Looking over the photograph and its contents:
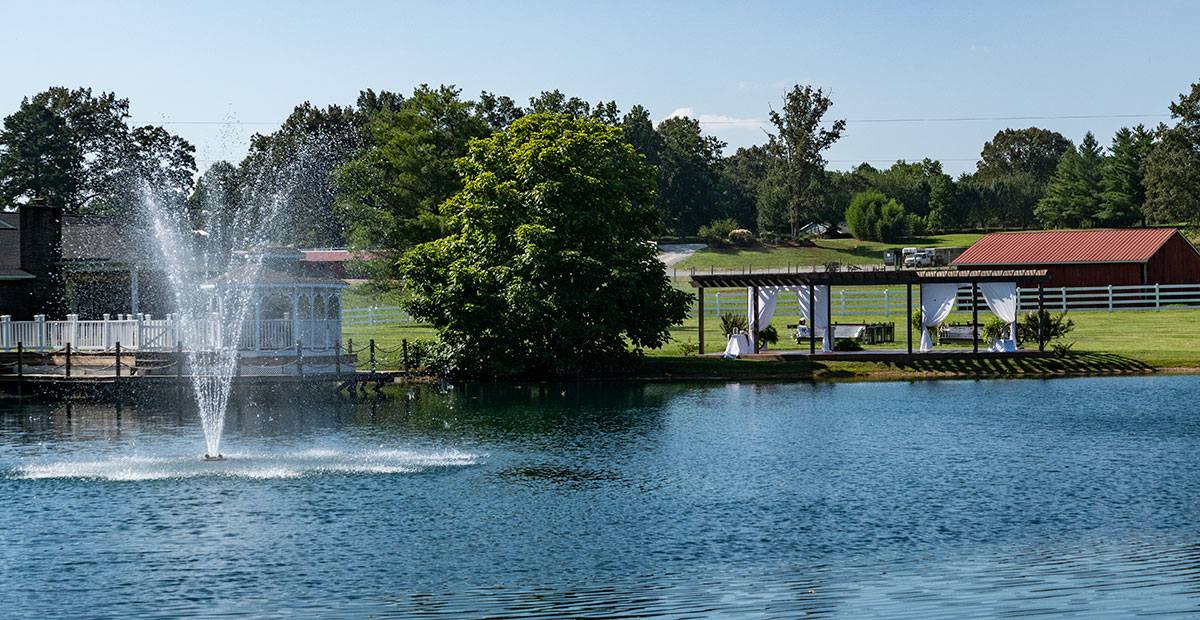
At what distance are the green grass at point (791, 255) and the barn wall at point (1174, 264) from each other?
102 feet

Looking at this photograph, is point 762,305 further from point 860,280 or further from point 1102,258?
point 1102,258

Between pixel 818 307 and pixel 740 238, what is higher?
pixel 740 238

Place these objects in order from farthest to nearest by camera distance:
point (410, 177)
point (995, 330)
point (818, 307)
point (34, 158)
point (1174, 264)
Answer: point (34, 158), point (1174, 264), point (410, 177), point (818, 307), point (995, 330)

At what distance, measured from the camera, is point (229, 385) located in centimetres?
3925

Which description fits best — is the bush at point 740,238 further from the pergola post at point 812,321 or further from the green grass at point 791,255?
the pergola post at point 812,321

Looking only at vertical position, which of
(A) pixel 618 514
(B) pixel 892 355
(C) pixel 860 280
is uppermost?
(C) pixel 860 280

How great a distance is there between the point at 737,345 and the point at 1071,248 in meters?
33.5

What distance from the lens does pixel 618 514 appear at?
2136cm

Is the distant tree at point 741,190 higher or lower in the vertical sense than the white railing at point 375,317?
higher

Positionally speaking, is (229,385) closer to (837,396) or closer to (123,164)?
(837,396)

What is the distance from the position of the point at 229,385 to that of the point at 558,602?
86.2ft

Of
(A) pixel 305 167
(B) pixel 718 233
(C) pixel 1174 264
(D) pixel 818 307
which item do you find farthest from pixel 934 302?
(A) pixel 305 167

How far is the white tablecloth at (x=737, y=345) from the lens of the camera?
4831 centimetres

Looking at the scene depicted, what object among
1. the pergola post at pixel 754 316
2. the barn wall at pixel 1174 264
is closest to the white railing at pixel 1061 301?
the barn wall at pixel 1174 264
